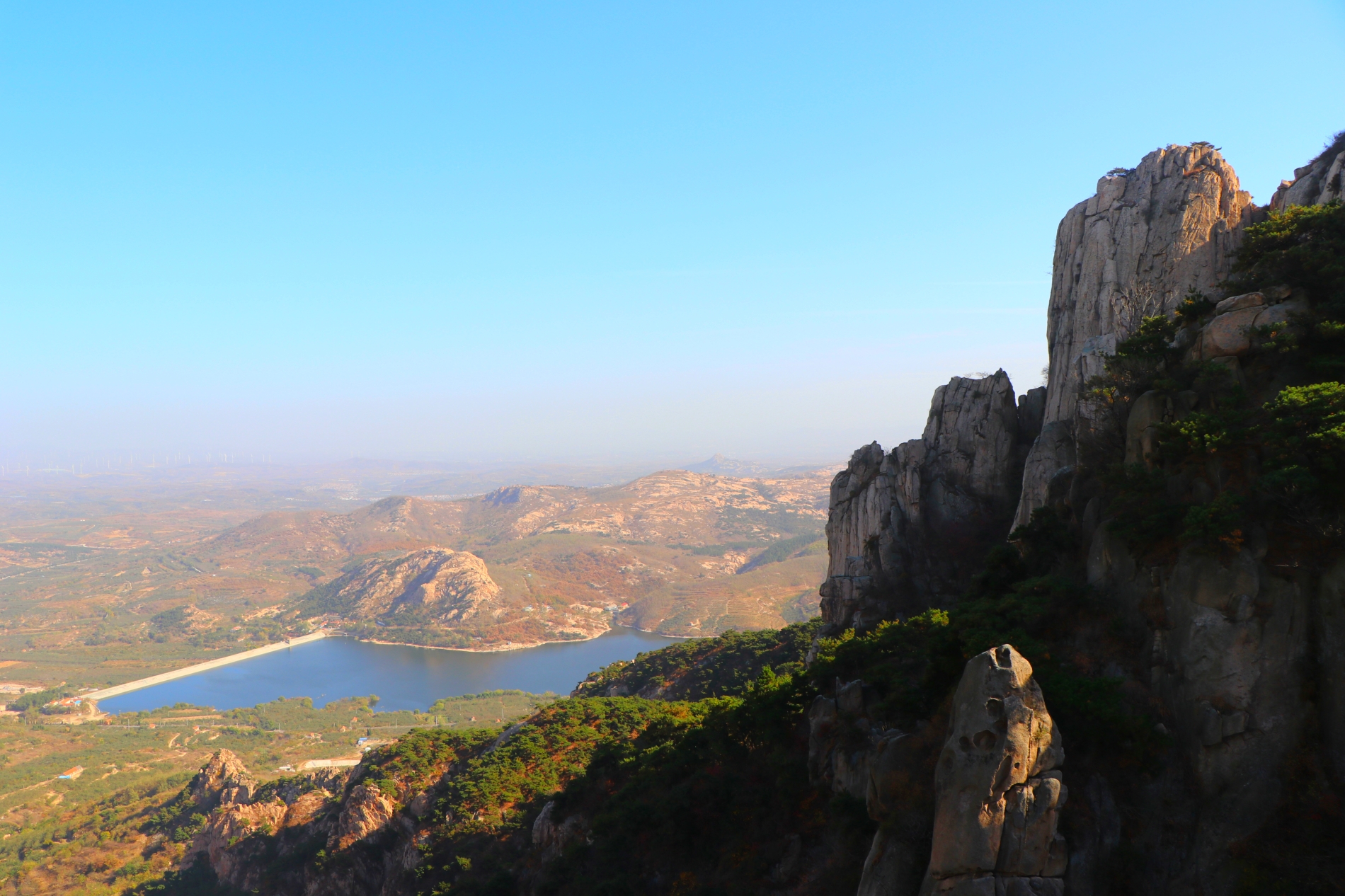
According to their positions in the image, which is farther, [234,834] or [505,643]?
[505,643]

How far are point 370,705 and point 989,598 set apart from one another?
111 meters

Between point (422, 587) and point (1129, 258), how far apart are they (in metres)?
163

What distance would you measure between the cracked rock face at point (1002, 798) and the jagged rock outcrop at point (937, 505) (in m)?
13.6

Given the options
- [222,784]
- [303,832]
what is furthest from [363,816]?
[222,784]

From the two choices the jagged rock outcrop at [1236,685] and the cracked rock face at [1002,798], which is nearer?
the cracked rock face at [1002,798]

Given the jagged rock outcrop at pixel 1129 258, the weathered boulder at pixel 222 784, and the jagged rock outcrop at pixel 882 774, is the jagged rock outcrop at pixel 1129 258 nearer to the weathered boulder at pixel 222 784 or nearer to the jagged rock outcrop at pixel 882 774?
the jagged rock outcrop at pixel 882 774

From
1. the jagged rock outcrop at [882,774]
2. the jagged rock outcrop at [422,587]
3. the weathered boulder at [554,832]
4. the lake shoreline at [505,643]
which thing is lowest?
the lake shoreline at [505,643]

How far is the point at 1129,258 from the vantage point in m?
26.0

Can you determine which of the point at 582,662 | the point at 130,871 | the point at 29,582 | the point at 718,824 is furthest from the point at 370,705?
the point at 29,582

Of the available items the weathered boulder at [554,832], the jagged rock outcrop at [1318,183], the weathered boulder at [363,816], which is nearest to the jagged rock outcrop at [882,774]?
the weathered boulder at [554,832]

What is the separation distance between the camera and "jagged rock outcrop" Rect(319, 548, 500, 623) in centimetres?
A: 15950

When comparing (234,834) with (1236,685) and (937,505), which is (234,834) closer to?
(937,505)

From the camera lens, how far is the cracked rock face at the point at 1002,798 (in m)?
10.2

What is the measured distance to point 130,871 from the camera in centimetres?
→ 4962
